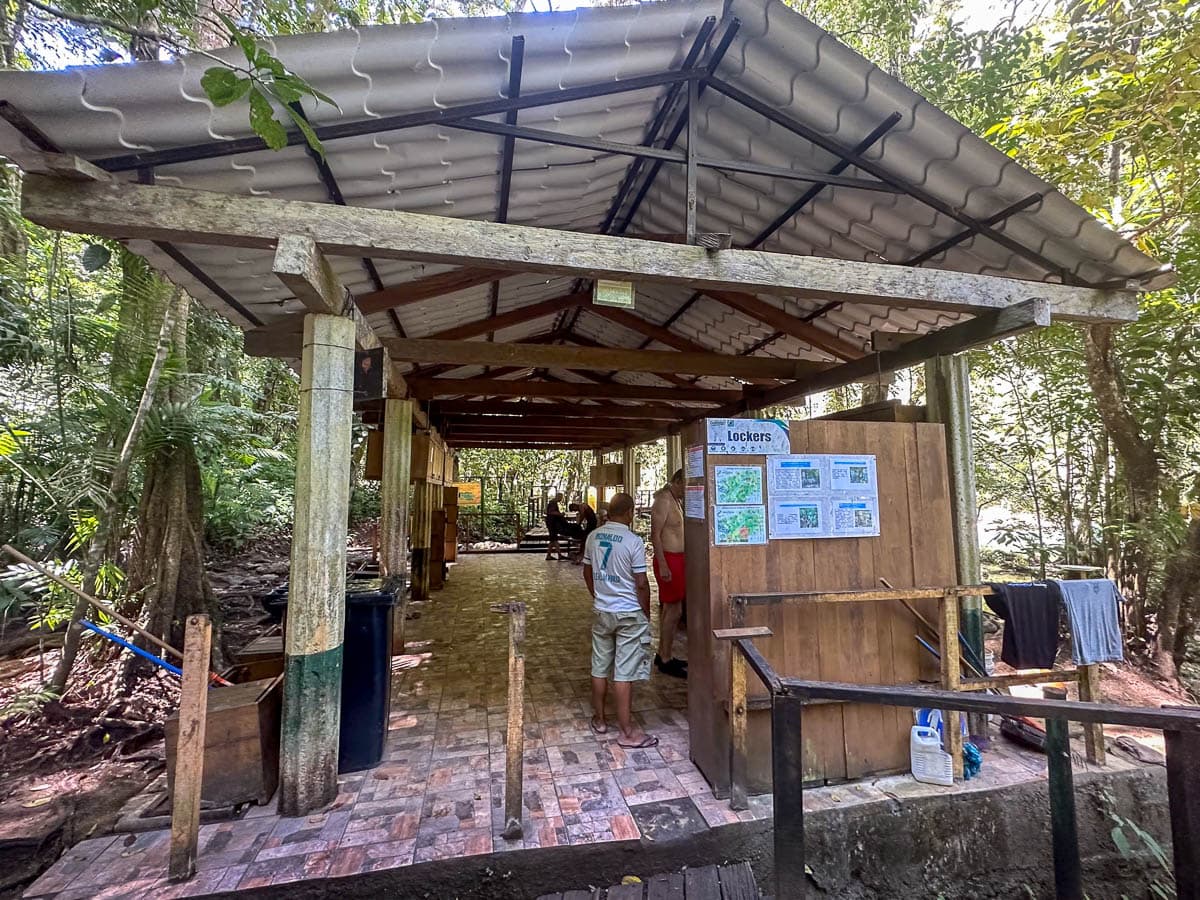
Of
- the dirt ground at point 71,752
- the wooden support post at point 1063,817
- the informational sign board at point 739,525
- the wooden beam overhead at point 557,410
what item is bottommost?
the dirt ground at point 71,752

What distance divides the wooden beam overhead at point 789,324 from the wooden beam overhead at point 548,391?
2174 millimetres

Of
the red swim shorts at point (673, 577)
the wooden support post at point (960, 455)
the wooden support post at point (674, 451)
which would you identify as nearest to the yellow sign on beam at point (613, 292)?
the red swim shorts at point (673, 577)

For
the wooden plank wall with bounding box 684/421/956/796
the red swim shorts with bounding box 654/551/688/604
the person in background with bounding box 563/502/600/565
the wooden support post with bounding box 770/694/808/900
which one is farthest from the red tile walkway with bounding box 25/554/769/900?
the person in background with bounding box 563/502/600/565

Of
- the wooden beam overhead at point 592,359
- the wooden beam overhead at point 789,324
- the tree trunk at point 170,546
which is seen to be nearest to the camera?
the tree trunk at point 170,546

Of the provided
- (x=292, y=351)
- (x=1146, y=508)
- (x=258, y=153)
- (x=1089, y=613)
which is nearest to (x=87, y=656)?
(x=292, y=351)

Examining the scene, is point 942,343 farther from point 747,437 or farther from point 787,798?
point 787,798

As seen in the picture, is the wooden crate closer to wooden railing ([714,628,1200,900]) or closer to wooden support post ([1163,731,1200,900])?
wooden railing ([714,628,1200,900])

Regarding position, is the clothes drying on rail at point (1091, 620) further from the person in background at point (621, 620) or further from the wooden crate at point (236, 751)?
the wooden crate at point (236, 751)

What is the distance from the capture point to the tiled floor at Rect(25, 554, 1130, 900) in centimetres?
202

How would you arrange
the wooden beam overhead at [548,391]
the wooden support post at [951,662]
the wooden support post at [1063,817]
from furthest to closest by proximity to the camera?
1. the wooden beam overhead at [548,391]
2. the wooden support post at [951,662]
3. the wooden support post at [1063,817]

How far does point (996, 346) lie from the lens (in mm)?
5410

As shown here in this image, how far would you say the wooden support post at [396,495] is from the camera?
485 centimetres

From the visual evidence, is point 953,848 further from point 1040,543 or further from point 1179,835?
point 1040,543

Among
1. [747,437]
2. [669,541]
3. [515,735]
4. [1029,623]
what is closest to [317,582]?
[515,735]
